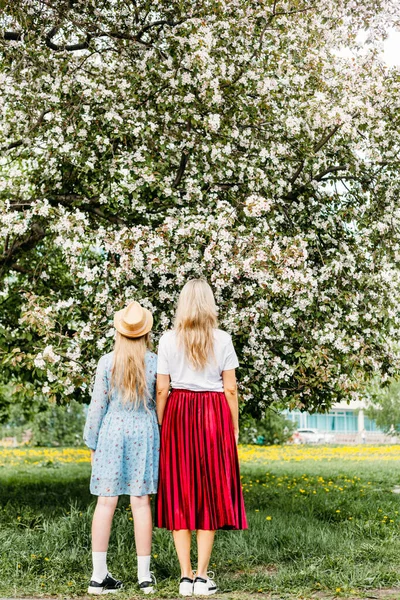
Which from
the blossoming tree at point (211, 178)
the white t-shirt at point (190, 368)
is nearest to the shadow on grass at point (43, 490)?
the blossoming tree at point (211, 178)

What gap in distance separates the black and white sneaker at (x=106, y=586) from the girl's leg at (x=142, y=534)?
153mm

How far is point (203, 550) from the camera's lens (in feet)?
15.6

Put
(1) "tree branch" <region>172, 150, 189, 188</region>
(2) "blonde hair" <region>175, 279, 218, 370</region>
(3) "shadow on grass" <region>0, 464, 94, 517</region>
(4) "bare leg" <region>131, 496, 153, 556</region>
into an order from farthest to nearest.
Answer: (3) "shadow on grass" <region>0, 464, 94, 517</region>
(1) "tree branch" <region>172, 150, 189, 188</region>
(2) "blonde hair" <region>175, 279, 218, 370</region>
(4) "bare leg" <region>131, 496, 153, 556</region>

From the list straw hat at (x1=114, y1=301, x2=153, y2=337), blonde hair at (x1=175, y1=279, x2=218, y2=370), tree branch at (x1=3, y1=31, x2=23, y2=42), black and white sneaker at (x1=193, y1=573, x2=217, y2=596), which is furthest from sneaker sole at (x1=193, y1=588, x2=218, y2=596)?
tree branch at (x1=3, y1=31, x2=23, y2=42)

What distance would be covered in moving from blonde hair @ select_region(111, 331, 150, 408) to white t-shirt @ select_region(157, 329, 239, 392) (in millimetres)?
134

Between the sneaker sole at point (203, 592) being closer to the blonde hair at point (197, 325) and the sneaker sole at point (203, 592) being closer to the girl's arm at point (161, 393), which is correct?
the girl's arm at point (161, 393)

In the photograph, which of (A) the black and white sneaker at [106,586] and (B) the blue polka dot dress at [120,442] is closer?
(A) the black and white sneaker at [106,586]

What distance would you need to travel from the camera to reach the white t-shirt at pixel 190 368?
4922 millimetres

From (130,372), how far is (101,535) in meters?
1.05

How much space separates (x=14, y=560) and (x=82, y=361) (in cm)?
177

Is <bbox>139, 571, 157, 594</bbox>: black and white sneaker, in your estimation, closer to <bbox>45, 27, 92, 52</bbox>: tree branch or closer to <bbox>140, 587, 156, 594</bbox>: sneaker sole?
<bbox>140, 587, 156, 594</bbox>: sneaker sole

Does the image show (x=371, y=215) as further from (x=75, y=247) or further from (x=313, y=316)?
(x=75, y=247)

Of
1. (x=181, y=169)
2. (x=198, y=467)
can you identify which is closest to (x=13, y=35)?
(x=181, y=169)

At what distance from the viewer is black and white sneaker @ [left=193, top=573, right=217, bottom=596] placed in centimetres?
468
